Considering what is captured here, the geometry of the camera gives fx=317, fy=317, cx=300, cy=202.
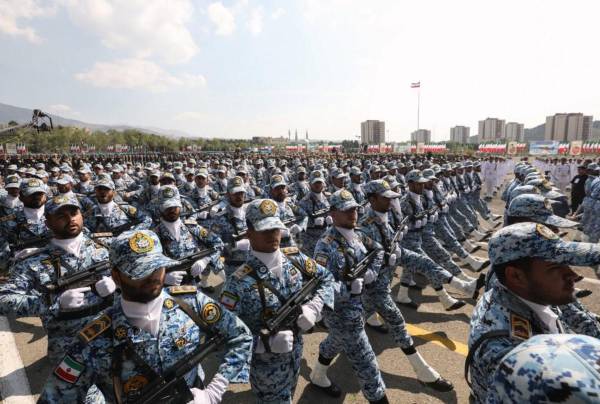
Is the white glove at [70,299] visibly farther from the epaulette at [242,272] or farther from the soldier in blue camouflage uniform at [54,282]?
the epaulette at [242,272]

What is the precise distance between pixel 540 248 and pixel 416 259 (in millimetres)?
3315

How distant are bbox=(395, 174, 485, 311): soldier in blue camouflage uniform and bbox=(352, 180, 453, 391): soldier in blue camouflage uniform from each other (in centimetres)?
3

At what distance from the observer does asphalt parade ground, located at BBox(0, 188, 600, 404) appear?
4070 mm

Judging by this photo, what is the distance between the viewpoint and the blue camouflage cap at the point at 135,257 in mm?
2043

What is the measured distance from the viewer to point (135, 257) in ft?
6.73

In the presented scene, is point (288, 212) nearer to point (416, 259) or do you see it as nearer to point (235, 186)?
point (235, 186)

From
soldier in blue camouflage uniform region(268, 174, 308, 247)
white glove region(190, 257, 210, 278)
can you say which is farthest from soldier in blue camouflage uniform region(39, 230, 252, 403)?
soldier in blue camouflage uniform region(268, 174, 308, 247)

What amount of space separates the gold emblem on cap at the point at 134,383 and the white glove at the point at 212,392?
320mm

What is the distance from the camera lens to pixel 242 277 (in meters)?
2.91

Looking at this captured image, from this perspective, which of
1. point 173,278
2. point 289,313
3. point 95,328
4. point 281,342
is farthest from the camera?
point 173,278

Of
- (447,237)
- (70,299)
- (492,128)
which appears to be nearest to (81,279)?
(70,299)

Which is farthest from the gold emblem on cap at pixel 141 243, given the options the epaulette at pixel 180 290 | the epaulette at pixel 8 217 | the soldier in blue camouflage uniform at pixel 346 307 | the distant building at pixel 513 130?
the distant building at pixel 513 130

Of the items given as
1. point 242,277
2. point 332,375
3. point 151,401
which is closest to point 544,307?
point 242,277

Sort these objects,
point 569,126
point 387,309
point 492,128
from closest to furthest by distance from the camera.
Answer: point 387,309
point 569,126
point 492,128
